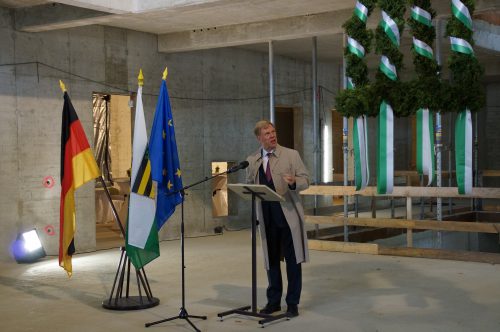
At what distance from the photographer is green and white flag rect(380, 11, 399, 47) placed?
4.98 meters

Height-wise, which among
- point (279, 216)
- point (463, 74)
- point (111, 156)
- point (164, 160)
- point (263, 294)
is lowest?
point (263, 294)

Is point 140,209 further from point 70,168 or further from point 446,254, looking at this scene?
point 446,254

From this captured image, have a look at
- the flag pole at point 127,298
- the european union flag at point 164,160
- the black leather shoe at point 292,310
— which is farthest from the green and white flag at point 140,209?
the black leather shoe at point 292,310

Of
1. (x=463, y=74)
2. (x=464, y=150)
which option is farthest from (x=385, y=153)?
(x=463, y=74)

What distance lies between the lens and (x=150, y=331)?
5.68 metres

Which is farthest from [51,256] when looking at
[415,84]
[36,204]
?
[415,84]

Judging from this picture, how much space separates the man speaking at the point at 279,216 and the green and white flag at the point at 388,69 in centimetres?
119

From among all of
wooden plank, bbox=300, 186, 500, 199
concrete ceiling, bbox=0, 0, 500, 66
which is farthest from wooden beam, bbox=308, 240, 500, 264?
concrete ceiling, bbox=0, 0, 500, 66

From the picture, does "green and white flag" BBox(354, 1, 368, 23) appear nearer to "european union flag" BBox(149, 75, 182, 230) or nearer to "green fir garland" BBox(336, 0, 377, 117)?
"green fir garland" BBox(336, 0, 377, 117)

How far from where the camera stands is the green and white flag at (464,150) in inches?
196

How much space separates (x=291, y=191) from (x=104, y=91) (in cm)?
585

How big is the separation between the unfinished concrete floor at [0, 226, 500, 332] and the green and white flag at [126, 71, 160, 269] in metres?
0.57

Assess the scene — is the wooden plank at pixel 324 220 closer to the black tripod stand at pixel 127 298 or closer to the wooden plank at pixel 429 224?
the wooden plank at pixel 429 224

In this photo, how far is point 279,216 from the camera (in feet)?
19.5
